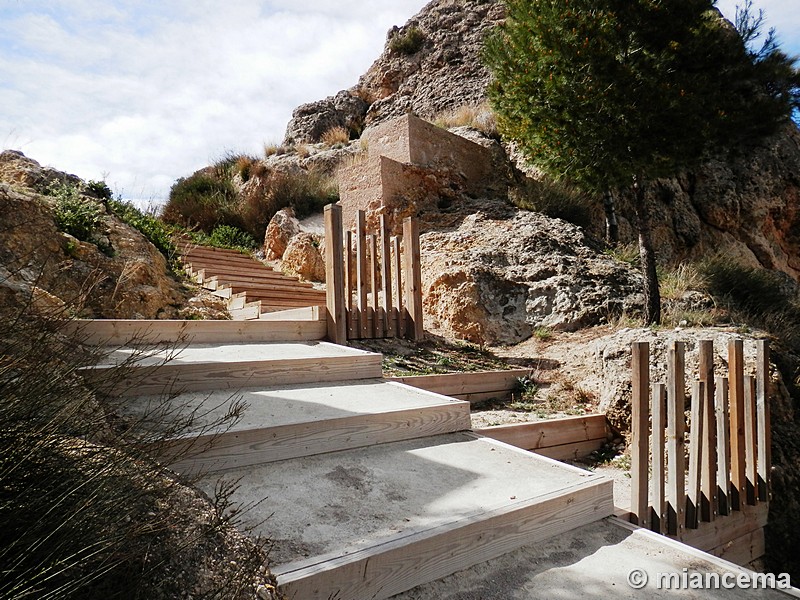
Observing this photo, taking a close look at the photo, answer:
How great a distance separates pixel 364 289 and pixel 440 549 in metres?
3.50

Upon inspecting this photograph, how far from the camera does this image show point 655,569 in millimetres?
1965

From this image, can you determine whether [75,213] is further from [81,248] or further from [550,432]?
[550,432]

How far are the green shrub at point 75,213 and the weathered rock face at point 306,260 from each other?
337 centimetres

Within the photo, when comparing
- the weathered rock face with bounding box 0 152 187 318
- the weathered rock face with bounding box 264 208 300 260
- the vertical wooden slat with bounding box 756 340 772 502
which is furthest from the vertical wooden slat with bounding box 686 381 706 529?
the weathered rock face with bounding box 264 208 300 260

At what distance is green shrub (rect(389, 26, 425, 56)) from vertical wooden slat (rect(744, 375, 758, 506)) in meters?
16.6

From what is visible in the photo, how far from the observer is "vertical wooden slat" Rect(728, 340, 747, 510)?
3.21 metres

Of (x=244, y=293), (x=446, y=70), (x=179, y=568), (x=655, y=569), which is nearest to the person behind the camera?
(x=179, y=568)

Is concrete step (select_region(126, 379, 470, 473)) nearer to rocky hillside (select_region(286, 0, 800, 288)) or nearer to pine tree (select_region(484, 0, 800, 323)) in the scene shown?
pine tree (select_region(484, 0, 800, 323))

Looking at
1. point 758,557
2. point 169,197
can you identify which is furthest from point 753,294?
point 169,197

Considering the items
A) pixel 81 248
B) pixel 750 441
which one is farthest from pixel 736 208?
pixel 81 248

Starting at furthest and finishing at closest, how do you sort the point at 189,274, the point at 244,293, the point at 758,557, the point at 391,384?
the point at 189,274 < the point at 244,293 < the point at 391,384 < the point at 758,557

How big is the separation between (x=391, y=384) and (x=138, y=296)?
352 cm

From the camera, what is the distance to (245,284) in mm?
7387

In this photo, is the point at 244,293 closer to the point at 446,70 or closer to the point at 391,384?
the point at 391,384
